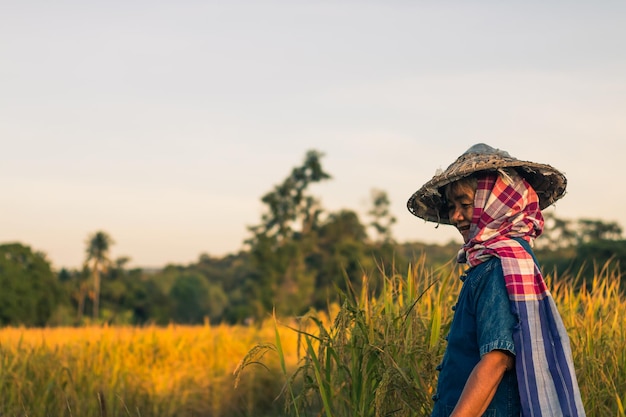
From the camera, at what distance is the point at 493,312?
7.63ft

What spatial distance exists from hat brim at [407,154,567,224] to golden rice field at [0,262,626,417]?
34cm

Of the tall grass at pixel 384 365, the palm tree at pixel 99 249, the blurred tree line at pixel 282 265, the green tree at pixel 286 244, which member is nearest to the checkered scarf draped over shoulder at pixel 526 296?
the tall grass at pixel 384 365

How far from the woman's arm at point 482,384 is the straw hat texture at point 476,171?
577 millimetres

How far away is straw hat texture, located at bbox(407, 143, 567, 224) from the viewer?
2.54 m

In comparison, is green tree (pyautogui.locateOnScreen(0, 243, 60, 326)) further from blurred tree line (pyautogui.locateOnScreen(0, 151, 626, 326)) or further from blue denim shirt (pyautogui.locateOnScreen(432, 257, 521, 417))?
blue denim shirt (pyautogui.locateOnScreen(432, 257, 521, 417))

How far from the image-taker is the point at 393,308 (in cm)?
460

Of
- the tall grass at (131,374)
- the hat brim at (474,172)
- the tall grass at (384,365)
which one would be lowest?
the tall grass at (131,374)

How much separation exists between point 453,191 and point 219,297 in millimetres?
84176

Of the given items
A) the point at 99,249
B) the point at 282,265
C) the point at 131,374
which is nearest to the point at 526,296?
the point at 131,374

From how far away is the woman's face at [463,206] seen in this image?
2.58 m

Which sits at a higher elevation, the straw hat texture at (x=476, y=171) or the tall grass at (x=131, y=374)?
the straw hat texture at (x=476, y=171)

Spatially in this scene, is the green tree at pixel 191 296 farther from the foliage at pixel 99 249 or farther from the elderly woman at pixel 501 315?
the elderly woman at pixel 501 315

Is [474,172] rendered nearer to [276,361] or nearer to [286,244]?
[276,361]

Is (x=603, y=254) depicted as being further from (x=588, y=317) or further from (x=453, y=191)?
(x=453, y=191)
